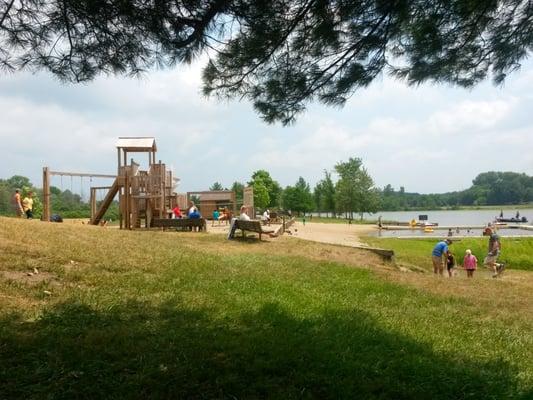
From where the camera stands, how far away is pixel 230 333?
533cm

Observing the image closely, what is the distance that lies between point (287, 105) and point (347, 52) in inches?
37.4

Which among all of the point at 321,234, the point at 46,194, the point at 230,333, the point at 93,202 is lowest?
the point at 321,234

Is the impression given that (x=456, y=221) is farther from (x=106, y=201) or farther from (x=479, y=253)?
(x=106, y=201)

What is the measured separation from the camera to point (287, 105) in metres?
6.25

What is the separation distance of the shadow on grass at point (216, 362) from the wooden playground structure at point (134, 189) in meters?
14.0

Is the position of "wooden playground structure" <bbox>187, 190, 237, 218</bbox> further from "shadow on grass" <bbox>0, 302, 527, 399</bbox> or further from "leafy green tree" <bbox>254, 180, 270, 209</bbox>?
"leafy green tree" <bbox>254, 180, 270, 209</bbox>

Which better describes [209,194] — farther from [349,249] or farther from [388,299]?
[388,299]

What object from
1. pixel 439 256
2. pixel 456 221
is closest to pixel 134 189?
pixel 439 256

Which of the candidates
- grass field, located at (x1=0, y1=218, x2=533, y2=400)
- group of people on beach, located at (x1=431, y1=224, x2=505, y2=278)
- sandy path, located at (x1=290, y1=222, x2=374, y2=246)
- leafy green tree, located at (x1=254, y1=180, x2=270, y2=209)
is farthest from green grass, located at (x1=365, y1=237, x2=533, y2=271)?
leafy green tree, located at (x1=254, y1=180, x2=270, y2=209)

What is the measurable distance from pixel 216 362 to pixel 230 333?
85cm

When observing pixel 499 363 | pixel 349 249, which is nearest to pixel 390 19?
pixel 499 363

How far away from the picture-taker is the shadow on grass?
13.1 ft

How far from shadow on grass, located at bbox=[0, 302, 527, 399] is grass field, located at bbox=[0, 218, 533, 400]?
2cm

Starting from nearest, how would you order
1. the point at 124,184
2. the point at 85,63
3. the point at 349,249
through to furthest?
the point at 85,63, the point at 349,249, the point at 124,184
